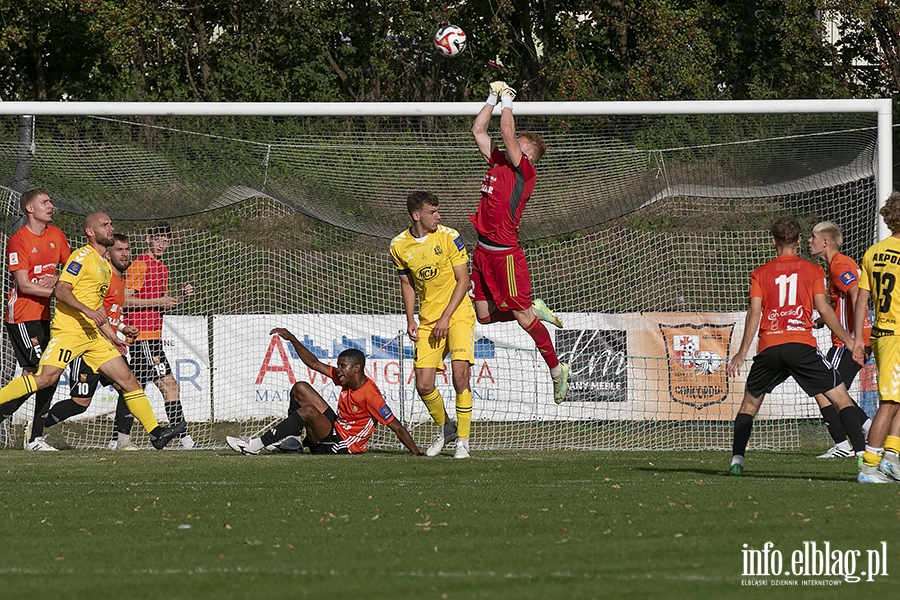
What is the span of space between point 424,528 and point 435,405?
4.70 metres

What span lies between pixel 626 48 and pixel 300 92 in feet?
22.0

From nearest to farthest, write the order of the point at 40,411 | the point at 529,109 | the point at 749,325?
the point at 749,325
the point at 40,411
the point at 529,109

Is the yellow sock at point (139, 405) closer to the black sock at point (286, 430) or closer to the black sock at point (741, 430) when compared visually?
the black sock at point (286, 430)

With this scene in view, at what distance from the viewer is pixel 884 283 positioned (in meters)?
7.72

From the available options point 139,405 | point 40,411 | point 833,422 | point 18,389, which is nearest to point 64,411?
point 40,411

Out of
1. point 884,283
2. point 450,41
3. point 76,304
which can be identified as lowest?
point 76,304

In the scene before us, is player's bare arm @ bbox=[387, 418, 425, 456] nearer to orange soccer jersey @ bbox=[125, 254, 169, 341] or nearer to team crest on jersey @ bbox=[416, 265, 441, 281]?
team crest on jersey @ bbox=[416, 265, 441, 281]

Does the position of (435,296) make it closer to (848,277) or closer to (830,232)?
(830,232)

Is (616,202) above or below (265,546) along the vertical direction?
above

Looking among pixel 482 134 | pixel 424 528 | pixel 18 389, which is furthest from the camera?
pixel 18 389

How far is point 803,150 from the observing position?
41.9 feet

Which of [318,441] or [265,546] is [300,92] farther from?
[265,546]

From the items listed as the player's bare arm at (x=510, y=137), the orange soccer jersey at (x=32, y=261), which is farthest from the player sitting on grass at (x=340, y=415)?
the player's bare arm at (x=510, y=137)

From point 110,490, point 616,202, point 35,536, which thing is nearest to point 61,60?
point 616,202
